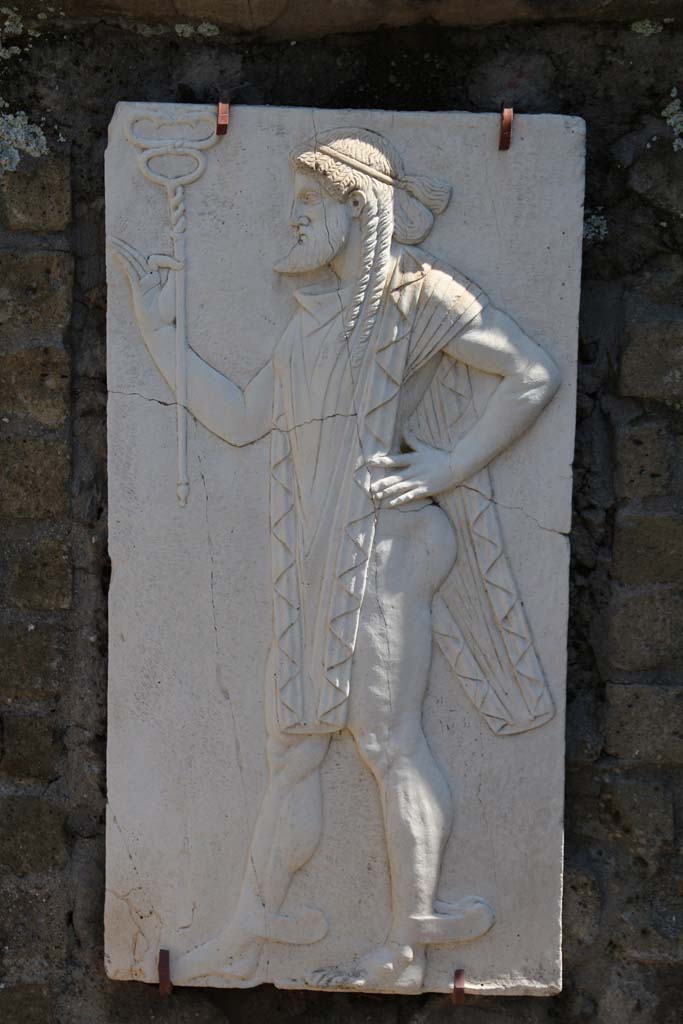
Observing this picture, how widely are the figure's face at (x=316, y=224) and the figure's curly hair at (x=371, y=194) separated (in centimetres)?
2

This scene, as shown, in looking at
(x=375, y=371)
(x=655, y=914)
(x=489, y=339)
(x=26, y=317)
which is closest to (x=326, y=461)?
(x=375, y=371)

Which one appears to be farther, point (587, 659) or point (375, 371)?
point (587, 659)

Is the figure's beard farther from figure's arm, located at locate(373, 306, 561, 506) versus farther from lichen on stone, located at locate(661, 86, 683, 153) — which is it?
lichen on stone, located at locate(661, 86, 683, 153)

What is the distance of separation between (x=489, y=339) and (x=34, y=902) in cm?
150

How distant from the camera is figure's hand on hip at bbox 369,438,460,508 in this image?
2932mm

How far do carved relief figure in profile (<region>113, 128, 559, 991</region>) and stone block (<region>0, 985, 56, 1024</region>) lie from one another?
1.50 ft

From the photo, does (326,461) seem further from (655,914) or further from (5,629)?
(655,914)

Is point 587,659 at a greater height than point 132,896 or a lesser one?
greater

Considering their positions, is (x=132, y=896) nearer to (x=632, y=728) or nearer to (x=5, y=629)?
(x=5, y=629)

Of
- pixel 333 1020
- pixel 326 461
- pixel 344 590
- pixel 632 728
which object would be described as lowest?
pixel 333 1020

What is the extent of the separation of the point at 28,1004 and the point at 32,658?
728mm

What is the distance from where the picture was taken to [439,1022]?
3.11m

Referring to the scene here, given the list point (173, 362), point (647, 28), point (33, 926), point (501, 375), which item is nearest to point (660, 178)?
point (647, 28)

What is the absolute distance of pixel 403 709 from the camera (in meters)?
2.96
